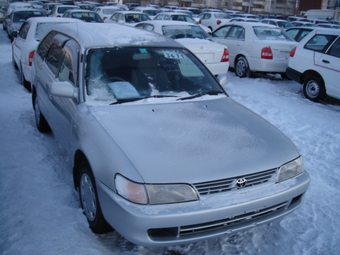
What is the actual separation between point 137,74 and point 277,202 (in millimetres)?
1937

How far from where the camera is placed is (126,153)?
2.84 m

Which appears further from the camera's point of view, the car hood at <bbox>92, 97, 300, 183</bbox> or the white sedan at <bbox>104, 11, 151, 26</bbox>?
the white sedan at <bbox>104, 11, 151, 26</bbox>

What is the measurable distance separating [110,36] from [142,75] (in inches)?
24.1

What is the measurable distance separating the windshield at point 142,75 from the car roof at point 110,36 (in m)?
0.08

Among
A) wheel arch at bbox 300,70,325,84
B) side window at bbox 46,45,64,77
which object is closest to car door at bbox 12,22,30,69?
side window at bbox 46,45,64,77

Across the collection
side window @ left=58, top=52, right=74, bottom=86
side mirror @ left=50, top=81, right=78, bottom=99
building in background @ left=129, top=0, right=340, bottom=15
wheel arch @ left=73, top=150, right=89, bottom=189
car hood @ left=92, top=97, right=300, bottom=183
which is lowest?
wheel arch @ left=73, top=150, right=89, bottom=189

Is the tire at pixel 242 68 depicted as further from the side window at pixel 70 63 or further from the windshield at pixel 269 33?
the side window at pixel 70 63

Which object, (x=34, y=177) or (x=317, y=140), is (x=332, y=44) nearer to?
(x=317, y=140)

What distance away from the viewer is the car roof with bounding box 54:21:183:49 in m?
4.01

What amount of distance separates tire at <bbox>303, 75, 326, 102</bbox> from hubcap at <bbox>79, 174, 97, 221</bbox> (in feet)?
20.4

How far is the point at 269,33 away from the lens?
10.4 m

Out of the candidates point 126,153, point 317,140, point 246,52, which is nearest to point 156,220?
point 126,153

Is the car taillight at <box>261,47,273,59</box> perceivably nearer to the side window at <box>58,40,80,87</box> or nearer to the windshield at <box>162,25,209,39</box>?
the windshield at <box>162,25,209,39</box>

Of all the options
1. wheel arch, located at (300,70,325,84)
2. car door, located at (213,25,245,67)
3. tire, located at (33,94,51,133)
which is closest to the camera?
tire, located at (33,94,51,133)
